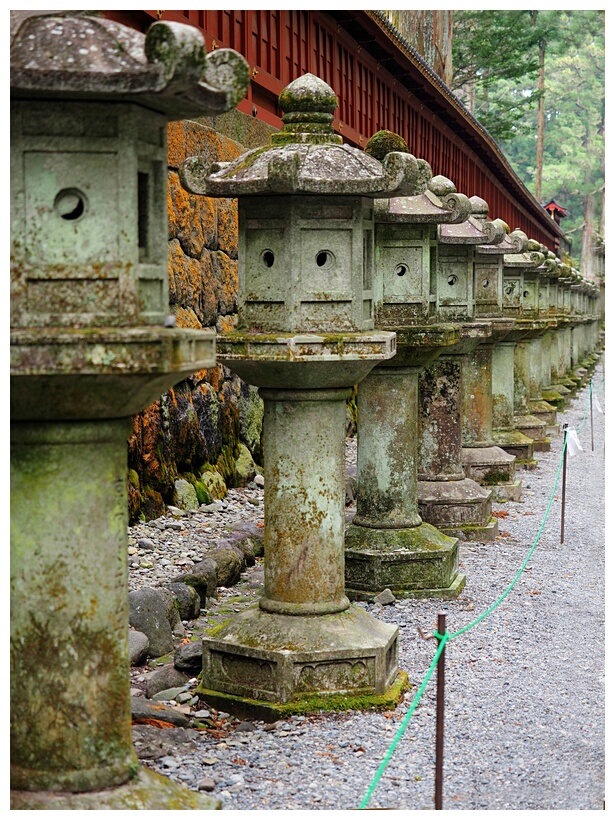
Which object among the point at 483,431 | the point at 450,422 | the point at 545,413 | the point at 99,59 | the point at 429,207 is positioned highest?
the point at 429,207

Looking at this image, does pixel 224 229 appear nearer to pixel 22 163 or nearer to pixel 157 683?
pixel 157 683

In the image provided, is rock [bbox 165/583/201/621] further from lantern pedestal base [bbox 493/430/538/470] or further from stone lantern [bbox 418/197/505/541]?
lantern pedestal base [bbox 493/430/538/470]

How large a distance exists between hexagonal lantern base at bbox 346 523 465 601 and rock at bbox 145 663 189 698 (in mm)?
2262

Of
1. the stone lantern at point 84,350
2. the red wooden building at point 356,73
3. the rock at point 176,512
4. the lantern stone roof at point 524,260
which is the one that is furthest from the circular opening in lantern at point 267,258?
the lantern stone roof at point 524,260

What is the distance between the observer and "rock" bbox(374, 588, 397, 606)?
8614 mm

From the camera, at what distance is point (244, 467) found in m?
12.8

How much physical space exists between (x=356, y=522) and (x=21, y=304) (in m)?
5.49

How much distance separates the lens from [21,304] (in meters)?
4.01

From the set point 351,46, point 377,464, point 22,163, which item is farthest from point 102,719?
point 351,46

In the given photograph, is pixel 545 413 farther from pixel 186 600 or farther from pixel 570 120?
pixel 570 120

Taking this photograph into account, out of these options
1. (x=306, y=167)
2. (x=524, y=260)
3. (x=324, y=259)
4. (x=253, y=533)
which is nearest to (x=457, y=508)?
(x=253, y=533)

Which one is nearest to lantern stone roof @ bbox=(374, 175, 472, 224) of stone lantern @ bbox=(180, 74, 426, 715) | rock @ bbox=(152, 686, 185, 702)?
stone lantern @ bbox=(180, 74, 426, 715)

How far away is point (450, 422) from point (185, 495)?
102 inches

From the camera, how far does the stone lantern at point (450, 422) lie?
1108 cm
